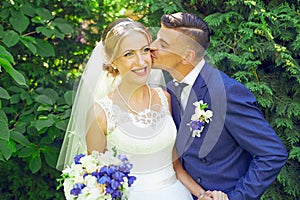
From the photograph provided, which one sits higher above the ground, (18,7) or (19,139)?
(18,7)

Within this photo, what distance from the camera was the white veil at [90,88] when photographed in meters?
2.96

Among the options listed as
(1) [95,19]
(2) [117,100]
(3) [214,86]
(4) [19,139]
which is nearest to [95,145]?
(2) [117,100]

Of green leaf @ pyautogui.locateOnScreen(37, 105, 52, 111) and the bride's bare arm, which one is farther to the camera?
green leaf @ pyautogui.locateOnScreen(37, 105, 52, 111)

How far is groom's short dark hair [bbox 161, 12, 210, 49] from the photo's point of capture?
280 centimetres

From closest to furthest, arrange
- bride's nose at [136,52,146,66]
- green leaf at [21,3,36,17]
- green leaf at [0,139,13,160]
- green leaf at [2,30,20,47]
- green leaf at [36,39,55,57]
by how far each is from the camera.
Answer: bride's nose at [136,52,146,66]
green leaf at [0,139,13,160]
green leaf at [2,30,20,47]
green leaf at [21,3,36,17]
green leaf at [36,39,55,57]

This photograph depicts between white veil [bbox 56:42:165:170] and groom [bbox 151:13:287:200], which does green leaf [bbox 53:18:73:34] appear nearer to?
white veil [bbox 56:42:165:170]

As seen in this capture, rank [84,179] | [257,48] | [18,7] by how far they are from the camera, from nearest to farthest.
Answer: [84,179], [257,48], [18,7]

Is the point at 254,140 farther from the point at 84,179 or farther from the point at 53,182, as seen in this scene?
the point at 53,182

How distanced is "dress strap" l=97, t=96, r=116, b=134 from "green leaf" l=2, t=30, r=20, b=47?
1140 millimetres

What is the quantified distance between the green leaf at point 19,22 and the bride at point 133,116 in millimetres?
998

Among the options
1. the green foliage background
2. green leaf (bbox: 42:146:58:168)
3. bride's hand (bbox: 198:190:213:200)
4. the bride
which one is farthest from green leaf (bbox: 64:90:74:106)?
bride's hand (bbox: 198:190:213:200)

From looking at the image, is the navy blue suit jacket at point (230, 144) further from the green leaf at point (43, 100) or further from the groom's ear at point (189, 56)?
the green leaf at point (43, 100)

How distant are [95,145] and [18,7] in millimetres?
1556

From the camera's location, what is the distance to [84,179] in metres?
2.58
